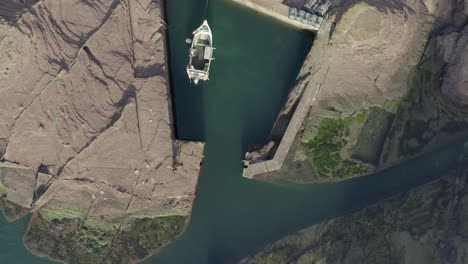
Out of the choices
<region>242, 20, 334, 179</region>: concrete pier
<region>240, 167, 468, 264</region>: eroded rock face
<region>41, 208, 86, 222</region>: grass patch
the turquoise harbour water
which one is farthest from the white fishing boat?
<region>240, 167, 468, 264</region>: eroded rock face

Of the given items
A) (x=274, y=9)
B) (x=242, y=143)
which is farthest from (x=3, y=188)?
(x=274, y=9)

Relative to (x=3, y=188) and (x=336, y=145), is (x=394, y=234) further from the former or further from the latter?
(x=3, y=188)

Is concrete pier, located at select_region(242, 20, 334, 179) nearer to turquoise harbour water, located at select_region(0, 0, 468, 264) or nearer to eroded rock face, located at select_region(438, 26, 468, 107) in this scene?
turquoise harbour water, located at select_region(0, 0, 468, 264)

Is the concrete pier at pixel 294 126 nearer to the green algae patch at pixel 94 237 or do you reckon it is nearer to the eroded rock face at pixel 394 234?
the eroded rock face at pixel 394 234

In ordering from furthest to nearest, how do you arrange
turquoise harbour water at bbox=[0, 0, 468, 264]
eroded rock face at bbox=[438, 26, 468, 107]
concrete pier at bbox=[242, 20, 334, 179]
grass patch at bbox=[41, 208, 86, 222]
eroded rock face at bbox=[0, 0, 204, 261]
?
turquoise harbour water at bbox=[0, 0, 468, 264] < concrete pier at bbox=[242, 20, 334, 179] < grass patch at bbox=[41, 208, 86, 222] < eroded rock face at bbox=[438, 26, 468, 107] < eroded rock face at bbox=[0, 0, 204, 261]

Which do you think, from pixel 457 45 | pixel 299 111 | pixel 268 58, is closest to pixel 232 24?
pixel 268 58

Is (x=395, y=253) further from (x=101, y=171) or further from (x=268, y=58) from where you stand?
(x=101, y=171)
